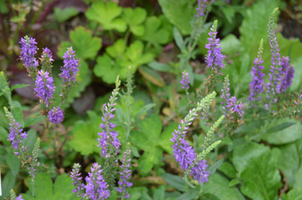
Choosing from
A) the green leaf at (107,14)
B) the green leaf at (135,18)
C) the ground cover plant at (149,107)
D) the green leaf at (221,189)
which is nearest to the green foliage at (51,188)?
the ground cover plant at (149,107)

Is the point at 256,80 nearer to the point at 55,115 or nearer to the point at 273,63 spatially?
the point at 273,63

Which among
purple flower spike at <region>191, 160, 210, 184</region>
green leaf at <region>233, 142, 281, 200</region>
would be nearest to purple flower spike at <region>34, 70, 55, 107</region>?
purple flower spike at <region>191, 160, 210, 184</region>

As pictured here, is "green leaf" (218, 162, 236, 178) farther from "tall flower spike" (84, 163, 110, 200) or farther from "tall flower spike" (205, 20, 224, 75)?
"tall flower spike" (84, 163, 110, 200)

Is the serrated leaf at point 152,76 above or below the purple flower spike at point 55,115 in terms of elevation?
above

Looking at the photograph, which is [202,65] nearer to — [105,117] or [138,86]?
[138,86]

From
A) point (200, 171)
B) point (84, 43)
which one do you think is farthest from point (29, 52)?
point (84, 43)

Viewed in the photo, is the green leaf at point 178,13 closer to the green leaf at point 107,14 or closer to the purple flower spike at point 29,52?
the green leaf at point 107,14

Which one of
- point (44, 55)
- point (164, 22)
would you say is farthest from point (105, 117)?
point (164, 22)
